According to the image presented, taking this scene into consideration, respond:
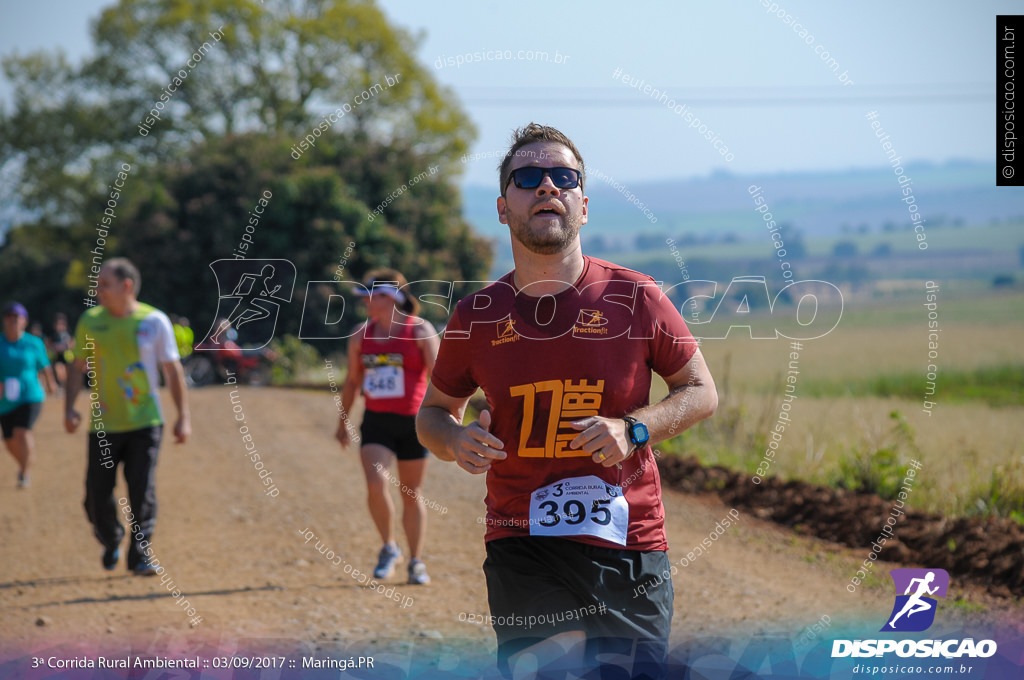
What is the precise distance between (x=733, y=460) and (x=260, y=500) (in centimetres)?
474

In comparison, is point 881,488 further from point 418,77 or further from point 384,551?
point 418,77

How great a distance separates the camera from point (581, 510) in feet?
9.89

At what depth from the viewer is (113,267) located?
662 cm

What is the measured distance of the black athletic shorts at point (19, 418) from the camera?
978 cm

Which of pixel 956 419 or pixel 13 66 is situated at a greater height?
pixel 13 66

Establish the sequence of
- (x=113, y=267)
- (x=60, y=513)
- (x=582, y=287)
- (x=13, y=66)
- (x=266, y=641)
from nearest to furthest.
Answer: (x=582, y=287)
(x=266, y=641)
(x=113, y=267)
(x=60, y=513)
(x=13, y=66)

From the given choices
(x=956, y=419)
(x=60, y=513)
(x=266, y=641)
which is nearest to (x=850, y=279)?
(x=956, y=419)

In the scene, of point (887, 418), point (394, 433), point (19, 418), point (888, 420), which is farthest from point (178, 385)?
point (887, 418)

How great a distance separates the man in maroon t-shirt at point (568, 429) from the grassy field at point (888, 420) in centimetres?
508

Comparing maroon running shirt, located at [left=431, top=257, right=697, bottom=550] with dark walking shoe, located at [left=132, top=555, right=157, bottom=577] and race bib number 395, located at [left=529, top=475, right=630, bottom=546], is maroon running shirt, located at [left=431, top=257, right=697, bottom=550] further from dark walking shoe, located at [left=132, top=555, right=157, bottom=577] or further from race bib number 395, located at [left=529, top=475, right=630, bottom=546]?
dark walking shoe, located at [left=132, top=555, right=157, bottom=577]

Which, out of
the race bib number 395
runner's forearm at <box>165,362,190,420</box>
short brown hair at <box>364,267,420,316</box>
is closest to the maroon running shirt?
the race bib number 395

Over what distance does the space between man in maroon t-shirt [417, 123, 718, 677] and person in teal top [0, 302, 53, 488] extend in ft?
26.0

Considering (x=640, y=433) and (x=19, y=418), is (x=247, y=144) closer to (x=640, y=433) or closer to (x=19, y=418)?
(x=19, y=418)

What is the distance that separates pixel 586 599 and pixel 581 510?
0.87 ft
